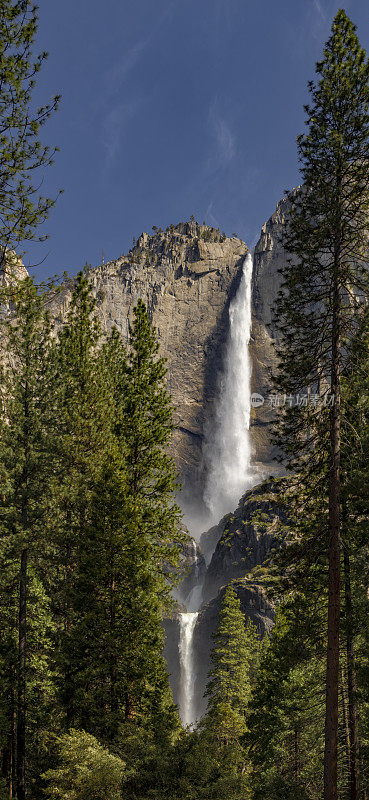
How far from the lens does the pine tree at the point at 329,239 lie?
9.83 meters

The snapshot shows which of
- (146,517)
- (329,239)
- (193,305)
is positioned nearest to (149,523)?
(146,517)

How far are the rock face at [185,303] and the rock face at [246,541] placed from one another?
3833cm

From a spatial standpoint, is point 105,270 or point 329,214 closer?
point 329,214

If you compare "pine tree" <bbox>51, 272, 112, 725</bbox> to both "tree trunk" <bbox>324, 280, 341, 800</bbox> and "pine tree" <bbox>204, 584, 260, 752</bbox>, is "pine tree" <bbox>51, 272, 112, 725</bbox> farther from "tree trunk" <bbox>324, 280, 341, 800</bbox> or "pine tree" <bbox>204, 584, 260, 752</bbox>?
"pine tree" <bbox>204, 584, 260, 752</bbox>

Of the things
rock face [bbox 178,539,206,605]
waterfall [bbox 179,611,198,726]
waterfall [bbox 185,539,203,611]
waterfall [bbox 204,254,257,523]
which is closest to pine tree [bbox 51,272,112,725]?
waterfall [bbox 179,611,198,726]

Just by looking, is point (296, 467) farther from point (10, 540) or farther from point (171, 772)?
point (10, 540)

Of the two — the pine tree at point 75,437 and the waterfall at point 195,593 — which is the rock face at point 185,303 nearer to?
the waterfall at point 195,593

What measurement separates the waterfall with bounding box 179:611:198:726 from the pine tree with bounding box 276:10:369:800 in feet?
183

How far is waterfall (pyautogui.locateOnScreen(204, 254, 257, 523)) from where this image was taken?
106m

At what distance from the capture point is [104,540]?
12.4 metres

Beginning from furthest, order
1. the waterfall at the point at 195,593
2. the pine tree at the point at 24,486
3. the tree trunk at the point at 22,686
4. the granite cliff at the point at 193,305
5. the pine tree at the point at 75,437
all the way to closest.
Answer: the granite cliff at the point at 193,305
the waterfall at the point at 195,593
the pine tree at the point at 75,437
the pine tree at the point at 24,486
the tree trunk at the point at 22,686

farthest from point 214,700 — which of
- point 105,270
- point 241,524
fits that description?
point 105,270

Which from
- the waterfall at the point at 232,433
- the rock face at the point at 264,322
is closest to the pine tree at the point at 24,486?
the rock face at the point at 264,322

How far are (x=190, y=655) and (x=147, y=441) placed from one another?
53133 millimetres
